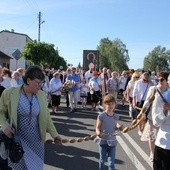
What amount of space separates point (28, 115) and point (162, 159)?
187 centimetres

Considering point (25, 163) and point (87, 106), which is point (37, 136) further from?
point (87, 106)

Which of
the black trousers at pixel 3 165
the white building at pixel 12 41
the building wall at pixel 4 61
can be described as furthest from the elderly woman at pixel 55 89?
the white building at pixel 12 41

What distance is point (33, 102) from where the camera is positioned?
15.8ft

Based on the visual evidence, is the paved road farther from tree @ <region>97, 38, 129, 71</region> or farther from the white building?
tree @ <region>97, 38, 129, 71</region>

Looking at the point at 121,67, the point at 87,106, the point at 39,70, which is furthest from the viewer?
the point at 121,67

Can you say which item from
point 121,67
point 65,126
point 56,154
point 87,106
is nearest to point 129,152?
point 56,154

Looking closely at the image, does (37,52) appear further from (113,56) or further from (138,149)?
(113,56)

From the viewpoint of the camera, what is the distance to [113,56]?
123062 millimetres

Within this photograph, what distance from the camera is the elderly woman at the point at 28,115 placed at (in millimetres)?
4738

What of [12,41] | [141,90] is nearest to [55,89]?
A: [141,90]

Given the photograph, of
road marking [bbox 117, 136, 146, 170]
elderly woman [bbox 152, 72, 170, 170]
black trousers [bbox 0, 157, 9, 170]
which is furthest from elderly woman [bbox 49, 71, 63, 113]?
elderly woman [bbox 152, 72, 170, 170]

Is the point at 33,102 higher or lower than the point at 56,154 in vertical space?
higher

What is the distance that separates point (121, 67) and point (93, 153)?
115 metres

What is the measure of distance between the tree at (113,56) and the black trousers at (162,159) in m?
115
